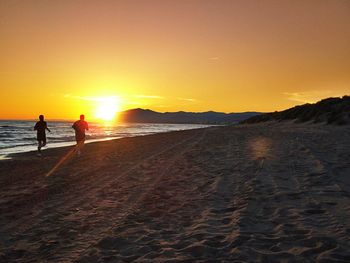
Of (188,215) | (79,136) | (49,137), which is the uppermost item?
(79,136)

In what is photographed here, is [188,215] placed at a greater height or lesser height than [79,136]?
lesser

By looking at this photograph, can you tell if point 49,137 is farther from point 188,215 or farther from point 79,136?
point 188,215

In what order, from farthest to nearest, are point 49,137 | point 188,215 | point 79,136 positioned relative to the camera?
point 49,137 → point 79,136 → point 188,215

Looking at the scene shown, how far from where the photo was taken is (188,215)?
5785 mm

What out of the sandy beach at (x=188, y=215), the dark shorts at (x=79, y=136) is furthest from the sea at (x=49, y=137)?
the sandy beach at (x=188, y=215)

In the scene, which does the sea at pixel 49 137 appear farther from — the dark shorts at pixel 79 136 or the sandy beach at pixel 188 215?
the sandy beach at pixel 188 215

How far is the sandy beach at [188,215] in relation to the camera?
4.22m

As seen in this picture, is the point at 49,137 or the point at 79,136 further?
the point at 49,137

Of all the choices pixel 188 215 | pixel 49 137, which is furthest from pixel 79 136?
pixel 49 137

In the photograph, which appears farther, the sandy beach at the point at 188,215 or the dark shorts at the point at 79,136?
the dark shorts at the point at 79,136

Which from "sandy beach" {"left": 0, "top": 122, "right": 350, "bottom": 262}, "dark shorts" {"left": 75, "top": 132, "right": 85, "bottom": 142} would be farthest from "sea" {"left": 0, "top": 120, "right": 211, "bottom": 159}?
"sandy beach" {"left": 0, "top": 122, "right": 350, "bottom": 262}

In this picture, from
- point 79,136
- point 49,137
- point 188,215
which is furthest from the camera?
point 49,137

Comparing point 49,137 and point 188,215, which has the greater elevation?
point 188,215

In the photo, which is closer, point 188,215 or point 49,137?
point 188,215
